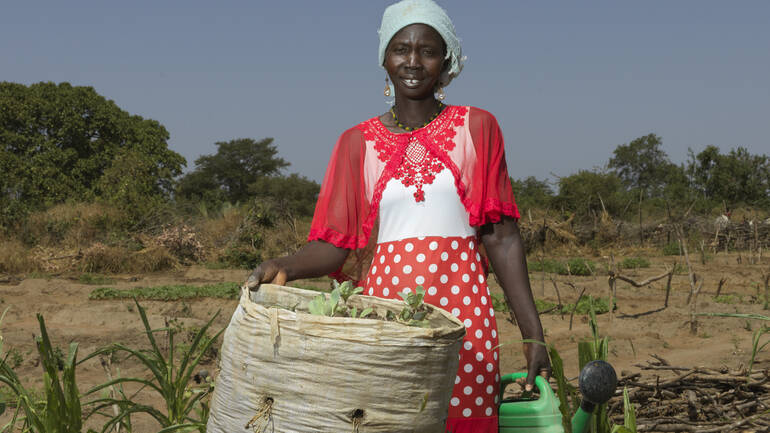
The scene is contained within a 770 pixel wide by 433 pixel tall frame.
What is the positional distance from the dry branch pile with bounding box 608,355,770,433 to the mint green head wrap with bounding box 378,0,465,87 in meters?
1.91

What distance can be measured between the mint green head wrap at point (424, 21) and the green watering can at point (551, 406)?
2.83 feet

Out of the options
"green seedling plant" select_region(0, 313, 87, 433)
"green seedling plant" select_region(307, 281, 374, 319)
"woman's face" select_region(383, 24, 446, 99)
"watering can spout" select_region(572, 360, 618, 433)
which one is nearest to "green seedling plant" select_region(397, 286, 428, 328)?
"green seedling plant" select_region(307, 281, 374, 319)

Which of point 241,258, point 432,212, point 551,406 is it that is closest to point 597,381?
point 551,406

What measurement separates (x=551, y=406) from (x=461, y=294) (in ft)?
1.14

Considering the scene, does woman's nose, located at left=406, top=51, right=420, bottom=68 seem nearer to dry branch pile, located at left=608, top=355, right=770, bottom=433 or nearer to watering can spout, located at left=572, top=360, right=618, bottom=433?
watering can spout, located at left=572, top=360, right=618, bottom=433

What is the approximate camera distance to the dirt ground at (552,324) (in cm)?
514

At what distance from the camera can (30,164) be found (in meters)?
23.9

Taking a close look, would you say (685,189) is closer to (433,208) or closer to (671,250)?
(671,250)

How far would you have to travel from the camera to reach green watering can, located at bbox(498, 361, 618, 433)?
1.21m

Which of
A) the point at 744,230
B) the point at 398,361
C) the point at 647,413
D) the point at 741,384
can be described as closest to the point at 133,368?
the point at 647,413

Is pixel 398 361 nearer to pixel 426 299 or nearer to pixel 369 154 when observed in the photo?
pixel 426 299

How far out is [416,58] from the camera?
5.82ft

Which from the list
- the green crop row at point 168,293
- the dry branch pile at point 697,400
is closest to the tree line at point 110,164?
the green crop row at point 168,293

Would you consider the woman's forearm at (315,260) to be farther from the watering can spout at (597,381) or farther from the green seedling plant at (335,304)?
the watering can spout at (597,381)
